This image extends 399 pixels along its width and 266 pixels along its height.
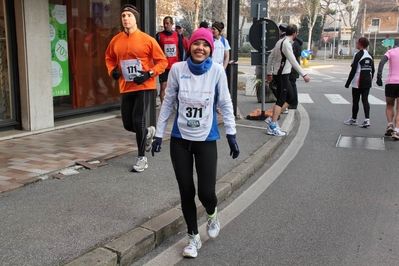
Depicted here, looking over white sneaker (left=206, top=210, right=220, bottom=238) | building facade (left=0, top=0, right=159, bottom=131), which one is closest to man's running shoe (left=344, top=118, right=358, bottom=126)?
building facade (left=0, top=0, right=159, bottom=131)

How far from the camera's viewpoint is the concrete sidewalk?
11.0 ft

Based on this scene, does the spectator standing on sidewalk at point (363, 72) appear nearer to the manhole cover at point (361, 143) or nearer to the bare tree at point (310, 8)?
the manhole cover at point (361, 143)

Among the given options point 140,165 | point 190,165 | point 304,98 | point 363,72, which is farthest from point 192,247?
point 304,98

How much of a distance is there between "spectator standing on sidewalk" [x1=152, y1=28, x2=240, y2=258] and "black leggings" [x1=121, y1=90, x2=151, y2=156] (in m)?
1.82

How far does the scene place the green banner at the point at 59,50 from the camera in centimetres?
819

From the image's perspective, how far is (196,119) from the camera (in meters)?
3.54

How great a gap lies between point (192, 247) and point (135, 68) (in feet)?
8.65

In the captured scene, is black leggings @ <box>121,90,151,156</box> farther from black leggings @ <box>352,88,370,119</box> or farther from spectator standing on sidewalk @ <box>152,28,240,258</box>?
black leggings @ <box>352,88,370,119</box>

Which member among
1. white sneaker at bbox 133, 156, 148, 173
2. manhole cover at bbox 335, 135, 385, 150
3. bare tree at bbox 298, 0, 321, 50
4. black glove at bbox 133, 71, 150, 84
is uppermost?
bare tree at bbox 298, 0, 321, 50

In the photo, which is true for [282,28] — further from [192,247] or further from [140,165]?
[192,247]

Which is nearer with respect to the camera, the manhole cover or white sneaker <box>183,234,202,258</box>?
white sneaker <box>183,234,202,258</box>

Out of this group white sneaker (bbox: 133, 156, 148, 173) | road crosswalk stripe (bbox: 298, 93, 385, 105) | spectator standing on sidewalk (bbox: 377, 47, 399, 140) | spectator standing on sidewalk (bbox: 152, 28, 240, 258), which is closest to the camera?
spectator standing on sidewalk (bbox: 152, 28, 240, 258)

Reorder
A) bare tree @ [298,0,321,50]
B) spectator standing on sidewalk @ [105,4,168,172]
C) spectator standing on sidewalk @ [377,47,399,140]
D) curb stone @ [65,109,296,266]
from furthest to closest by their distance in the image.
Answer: bare tree @ [298,0,321,50] → spectator standing on sidewalk @ [377,47,399,140] → spectator standing on sidewalk @ [105,4,168,172] → curb stone @ [65,109,296,266]

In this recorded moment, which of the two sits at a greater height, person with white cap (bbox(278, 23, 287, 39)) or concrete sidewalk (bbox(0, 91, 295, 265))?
person with white cap (bbox(278, 23, 287, 39))
